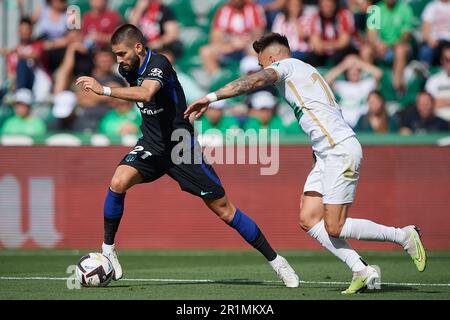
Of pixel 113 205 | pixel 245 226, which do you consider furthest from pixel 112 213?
pixel 245 226

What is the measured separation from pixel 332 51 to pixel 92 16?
4.66m

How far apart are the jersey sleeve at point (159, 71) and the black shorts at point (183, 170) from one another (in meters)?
0.80

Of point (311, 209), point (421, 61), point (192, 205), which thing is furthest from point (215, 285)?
point (421, 61)

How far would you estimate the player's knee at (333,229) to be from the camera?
29.4ft

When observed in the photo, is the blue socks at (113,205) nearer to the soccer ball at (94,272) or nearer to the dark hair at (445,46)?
the soccer ball at (94,272)

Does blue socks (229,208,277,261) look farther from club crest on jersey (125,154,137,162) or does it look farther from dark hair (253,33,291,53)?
dark hair (253,33,291,53)

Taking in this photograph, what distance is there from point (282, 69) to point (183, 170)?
175 centimetres

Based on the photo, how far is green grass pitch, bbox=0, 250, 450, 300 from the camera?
8828 millimetres

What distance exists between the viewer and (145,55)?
988 centimetres

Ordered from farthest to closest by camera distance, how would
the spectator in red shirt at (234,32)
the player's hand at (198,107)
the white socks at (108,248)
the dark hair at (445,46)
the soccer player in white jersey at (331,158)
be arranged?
1. the spectator in red shirt at (234,32)
2. the dark hair at (445,46)
3. the white socks at (108,248)
4. the soccer player in white jersey at (331,158)
5. the player's hand at (198,107)

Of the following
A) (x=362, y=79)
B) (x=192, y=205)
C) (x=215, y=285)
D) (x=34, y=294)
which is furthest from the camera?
(x=362, y=79)

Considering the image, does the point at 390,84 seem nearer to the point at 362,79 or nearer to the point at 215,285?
the point at 362,79

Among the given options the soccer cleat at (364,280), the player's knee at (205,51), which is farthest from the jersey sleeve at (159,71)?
the player's knee at (205,51)

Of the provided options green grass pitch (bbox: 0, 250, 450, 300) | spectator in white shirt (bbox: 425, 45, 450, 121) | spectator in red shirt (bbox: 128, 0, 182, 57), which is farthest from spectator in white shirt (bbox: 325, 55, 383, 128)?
spectator in red shirt (bbox: 128, 0, 182, 57)
